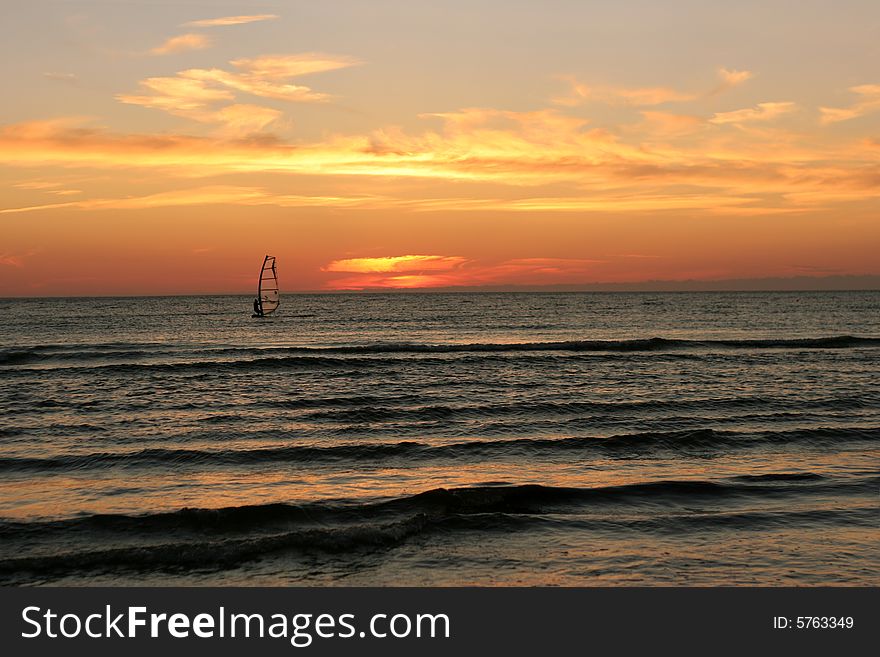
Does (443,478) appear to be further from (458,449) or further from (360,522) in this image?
(360,522)

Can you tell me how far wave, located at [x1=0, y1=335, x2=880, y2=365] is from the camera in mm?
49344

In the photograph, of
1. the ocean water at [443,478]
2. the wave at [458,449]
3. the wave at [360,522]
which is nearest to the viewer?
the ocean water at [443,478]

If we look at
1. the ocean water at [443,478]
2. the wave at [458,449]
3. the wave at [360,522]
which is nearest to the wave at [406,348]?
the ocean water at [443,478]

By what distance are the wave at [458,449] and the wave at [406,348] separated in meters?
29.4

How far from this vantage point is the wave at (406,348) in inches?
1943

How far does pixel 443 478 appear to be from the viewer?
1628 cm

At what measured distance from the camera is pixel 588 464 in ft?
57.6

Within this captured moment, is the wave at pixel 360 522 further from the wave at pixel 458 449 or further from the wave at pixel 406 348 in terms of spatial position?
the wave at pixel 406 348

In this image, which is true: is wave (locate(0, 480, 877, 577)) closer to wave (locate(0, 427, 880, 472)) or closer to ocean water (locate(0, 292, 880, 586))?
ocean water (locate(0, 292, 880, 586))

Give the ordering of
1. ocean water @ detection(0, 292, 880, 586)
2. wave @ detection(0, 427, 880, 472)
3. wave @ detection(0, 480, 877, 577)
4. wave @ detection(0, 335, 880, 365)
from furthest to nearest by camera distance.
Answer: wave @ detection(0, 335, 880, 365) → wave @ detection(0, 427, 880, 472) → wave @ detection(0, 480, 877, 577) → ocean water @ detection(0, 292, 880, 586)

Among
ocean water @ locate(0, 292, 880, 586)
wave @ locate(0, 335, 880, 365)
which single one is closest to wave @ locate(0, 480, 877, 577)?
ocean water @ locate(0, 292, 880, 586)

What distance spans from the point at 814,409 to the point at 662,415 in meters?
5.16

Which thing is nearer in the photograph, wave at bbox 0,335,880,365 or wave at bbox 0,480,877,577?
wave at bbox 0,480,877,577

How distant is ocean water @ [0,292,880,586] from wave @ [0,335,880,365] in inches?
475
